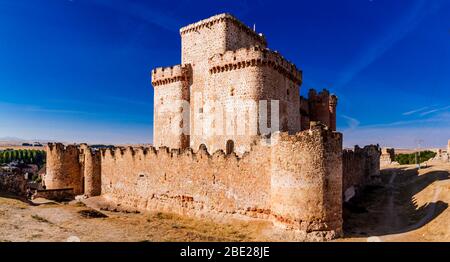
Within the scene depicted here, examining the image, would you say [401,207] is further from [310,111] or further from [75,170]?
[75,170]

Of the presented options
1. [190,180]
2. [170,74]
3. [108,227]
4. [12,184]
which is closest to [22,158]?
[12,184]

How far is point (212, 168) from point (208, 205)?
6.54 feet

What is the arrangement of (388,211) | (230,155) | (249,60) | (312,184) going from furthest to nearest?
(249,60) < (388,211) < (230,155) < (312,184)

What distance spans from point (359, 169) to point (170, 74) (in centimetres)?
1680

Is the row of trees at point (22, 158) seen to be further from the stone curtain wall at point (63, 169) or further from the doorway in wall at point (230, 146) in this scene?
the doorway in wall at point (230, 146)

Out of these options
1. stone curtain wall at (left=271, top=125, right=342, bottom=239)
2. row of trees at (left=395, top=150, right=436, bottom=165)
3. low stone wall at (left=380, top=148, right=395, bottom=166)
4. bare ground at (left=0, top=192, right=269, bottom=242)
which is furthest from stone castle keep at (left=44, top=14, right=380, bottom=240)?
row of trees at (left=395, top=150, right=436, bottom=165)

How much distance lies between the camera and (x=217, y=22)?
2581 centimetres

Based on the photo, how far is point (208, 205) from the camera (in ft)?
62.0

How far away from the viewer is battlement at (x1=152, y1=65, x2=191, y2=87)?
27.5m

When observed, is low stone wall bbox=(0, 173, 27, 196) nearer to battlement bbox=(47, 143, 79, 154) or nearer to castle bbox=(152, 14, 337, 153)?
battlement bbox=(47, 143, 79, 154)

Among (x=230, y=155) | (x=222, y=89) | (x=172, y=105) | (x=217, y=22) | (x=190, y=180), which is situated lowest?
(x=190, y=180)

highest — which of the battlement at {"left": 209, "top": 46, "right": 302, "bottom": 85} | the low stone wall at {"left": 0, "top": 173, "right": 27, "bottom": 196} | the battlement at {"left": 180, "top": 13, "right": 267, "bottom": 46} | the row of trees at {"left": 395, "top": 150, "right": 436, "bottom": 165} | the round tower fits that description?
the battlement at {"left": 180, "top": 13, "right": 267, "bottom": 46}

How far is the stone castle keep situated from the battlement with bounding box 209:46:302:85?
0.07 m

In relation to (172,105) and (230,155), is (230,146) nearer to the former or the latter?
(230,155)
